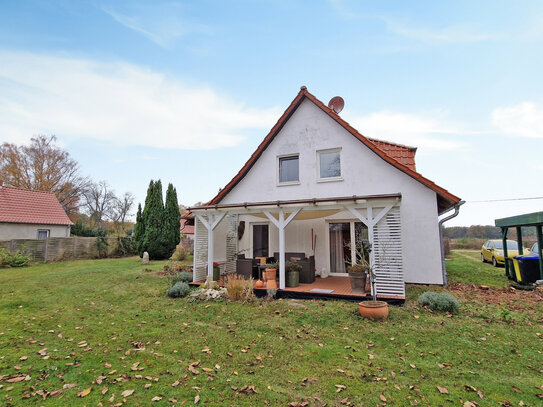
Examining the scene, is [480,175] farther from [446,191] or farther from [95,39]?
[95,39]

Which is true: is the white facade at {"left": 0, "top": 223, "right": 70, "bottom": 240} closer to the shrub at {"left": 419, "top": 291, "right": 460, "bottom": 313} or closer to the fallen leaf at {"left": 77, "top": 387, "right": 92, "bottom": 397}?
the fallen leaf at {"left": 77, "top": 387, "right": 92, "bottom": 397}

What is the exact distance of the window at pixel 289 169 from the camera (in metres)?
14.0

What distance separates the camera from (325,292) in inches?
390

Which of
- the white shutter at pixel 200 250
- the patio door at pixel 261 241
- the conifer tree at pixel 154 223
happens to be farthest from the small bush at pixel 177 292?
the conifer tree at pixel 154 223

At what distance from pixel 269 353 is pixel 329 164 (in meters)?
9.70

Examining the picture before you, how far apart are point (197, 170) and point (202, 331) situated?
22336 millimetres

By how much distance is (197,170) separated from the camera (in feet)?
90.5

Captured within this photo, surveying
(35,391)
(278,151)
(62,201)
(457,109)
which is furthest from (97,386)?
(62,201)

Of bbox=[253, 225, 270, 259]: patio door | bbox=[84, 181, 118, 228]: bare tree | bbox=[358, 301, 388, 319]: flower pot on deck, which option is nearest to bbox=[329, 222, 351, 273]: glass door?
bbox=[253, 225, 270, 259]: patio door

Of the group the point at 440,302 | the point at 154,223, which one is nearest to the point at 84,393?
the point at 440,302

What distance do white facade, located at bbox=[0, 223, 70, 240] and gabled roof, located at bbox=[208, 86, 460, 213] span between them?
2306 cm

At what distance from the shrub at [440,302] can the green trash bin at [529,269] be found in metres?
6.29

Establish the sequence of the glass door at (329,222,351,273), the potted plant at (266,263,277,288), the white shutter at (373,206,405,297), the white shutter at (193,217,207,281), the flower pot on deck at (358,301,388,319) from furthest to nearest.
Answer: the glass door at (329,222,351,273)
the white shutter at (193,217,207,281)
the potted plant at (266,263,277,288)
the white shutter at (373,206,405,297)
the flower pot on deck at (358,301,388,319)

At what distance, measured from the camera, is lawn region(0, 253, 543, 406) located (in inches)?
168
